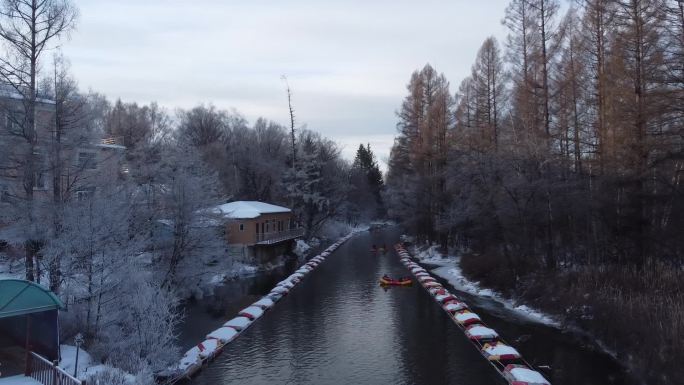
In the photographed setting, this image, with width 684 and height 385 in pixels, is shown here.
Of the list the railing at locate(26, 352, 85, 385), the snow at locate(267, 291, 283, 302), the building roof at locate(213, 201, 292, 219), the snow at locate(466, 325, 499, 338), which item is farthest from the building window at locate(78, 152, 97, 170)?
the building roof at locate(213, 201, 292, 219)

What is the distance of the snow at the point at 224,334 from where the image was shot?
68.4 ft

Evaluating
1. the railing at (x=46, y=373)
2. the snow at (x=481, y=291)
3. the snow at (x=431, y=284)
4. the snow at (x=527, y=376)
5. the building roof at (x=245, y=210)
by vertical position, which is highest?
the building roof at (x=245, y=210)

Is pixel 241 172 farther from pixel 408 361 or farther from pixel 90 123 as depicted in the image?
pixel 408 361

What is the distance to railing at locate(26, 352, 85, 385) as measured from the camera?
11634mm

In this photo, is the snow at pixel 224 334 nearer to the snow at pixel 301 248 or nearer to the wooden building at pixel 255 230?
the wooden building at pixel 255 230

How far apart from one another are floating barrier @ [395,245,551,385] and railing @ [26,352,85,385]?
12.3m

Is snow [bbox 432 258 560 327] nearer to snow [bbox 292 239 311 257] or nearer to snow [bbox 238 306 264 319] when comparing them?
snow [bbox 238 306 264 319]

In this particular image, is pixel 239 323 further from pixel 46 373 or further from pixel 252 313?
pixel 46 373

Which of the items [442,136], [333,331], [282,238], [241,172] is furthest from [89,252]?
[241,172]

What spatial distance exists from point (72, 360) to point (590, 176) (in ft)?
77.8

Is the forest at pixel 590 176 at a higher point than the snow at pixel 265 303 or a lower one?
higher

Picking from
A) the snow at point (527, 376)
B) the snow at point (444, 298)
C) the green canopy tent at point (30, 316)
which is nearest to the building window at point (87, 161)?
the green canopy tent at point (30, 316)

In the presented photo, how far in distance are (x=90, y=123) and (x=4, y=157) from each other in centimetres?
351

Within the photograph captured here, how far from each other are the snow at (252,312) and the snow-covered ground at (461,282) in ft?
42.3
